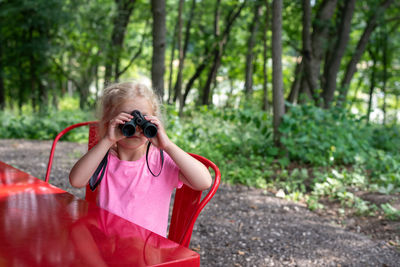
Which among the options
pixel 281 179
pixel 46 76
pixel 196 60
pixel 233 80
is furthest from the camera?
pixel 233 80

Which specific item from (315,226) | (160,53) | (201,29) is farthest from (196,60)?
(315,226)

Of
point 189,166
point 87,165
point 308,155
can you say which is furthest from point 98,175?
point 308,155

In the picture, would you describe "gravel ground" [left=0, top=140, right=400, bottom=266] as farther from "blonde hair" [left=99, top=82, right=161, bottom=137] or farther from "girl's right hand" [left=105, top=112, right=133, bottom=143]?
"girl's right hand" [left=105, top=112, right=133, bottom=143]

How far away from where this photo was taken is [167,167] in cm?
167

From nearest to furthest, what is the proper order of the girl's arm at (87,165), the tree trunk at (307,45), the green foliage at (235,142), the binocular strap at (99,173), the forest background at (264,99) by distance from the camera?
the girl's arm at (87,165)
the binocular strap at (99,173)
the forest background at (264,99)
the green foliage at (235,142)
the tree trunk at (307,45)

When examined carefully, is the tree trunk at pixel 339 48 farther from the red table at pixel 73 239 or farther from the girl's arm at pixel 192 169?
the red table at pixel 73 239

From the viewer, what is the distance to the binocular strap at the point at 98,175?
165 cm

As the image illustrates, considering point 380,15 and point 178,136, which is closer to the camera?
Answer: point 178,136

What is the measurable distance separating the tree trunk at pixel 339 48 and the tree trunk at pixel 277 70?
3.53 m

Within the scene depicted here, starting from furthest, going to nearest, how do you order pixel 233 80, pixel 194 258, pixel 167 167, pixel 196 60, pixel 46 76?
1. pixel 233 80
2. pixel 196 60
3. pixel 46 76
4. pixel 167 167
5. pixel 194 258

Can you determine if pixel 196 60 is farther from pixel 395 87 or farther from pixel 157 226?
pixel 157 226

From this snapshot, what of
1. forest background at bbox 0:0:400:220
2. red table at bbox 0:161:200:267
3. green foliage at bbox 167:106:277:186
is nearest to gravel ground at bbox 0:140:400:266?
forest background at bbox 0:0:400:220

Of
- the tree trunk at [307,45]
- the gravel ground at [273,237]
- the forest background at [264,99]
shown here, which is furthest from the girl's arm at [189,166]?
the tree trunk at [307,45]

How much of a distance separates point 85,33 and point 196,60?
5449 mm
